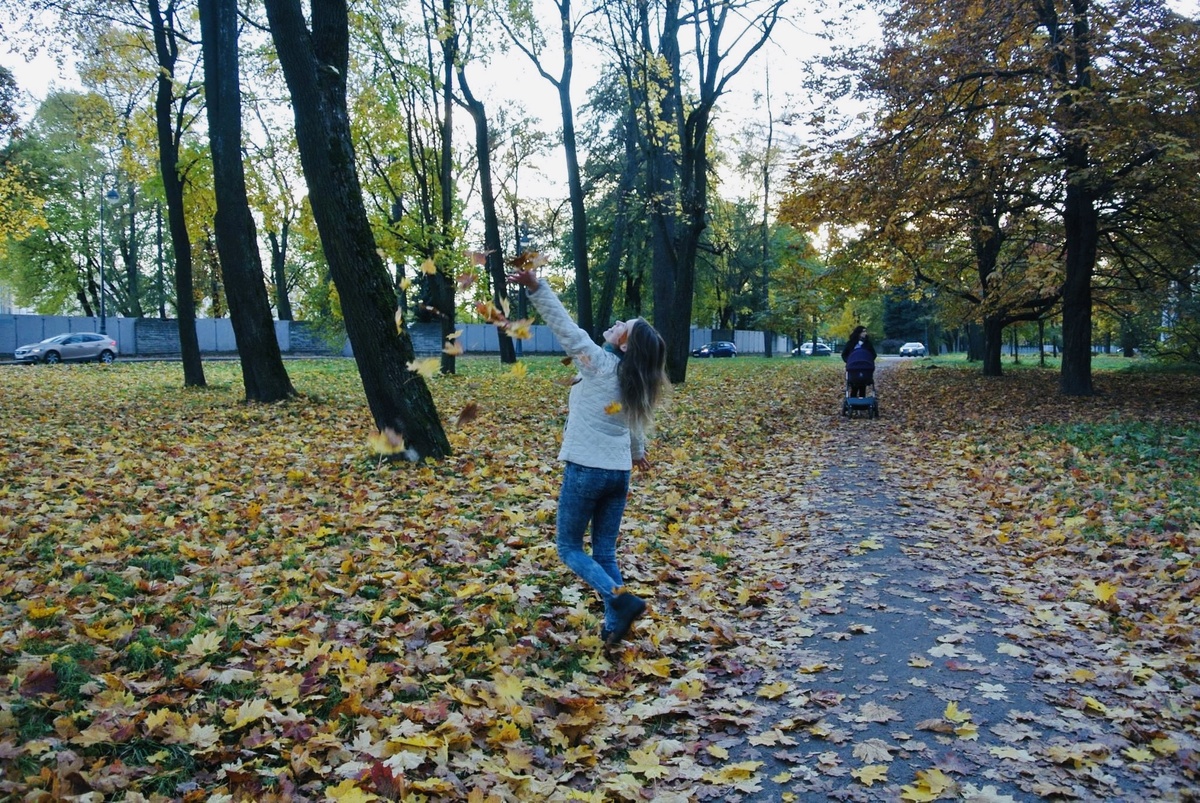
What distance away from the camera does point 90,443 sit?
1008cm

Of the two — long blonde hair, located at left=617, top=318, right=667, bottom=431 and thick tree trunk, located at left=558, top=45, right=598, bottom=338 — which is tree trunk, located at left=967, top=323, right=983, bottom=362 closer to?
thick tree trunk, located at left=558, top=45, right=598, bottom=338

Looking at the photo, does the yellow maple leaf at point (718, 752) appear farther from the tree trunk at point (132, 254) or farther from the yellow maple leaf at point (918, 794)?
the tree trunk at point (132, 254)

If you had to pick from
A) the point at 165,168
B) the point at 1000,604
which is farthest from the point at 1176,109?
the point at 165,168

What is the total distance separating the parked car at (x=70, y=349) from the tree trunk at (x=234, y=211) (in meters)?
25.7

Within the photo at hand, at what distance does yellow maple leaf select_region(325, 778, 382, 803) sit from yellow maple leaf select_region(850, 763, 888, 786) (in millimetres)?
2020

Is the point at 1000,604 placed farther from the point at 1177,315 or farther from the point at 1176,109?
the point at 1177,315

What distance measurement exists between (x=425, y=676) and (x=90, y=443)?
26.3 ft

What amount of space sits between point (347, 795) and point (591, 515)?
2.10 metres

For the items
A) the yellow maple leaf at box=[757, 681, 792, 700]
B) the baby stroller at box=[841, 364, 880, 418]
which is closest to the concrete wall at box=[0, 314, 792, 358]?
the baby stroller at box=[841, 364, 880, 418]

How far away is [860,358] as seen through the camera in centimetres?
1575

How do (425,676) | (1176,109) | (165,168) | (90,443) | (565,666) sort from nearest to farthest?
(425,676)
(565,666)
(90,443)
(1176,109)
(165,168)

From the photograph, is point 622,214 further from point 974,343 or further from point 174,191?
point 974,343

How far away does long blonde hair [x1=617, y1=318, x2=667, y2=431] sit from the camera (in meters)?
4.50

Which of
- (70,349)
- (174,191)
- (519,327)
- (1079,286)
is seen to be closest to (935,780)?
(519,327)
